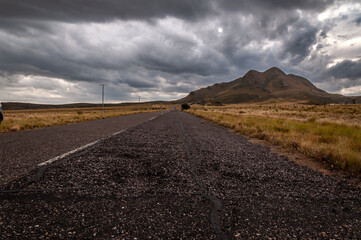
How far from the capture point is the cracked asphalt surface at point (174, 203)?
2020mm

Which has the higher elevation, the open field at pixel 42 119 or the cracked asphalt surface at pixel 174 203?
the cracked asphalt surface at pixel 174 203

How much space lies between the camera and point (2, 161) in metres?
4.38

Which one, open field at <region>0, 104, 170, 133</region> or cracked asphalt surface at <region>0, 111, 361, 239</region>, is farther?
open field at <region>0, 104, 170, 133</region>

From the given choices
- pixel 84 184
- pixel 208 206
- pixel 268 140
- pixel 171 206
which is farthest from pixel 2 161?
pixel 268 140

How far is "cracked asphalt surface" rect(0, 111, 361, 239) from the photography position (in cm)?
202

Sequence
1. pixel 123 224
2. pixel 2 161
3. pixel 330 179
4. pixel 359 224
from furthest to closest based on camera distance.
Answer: pixel 2 161 < pixel 330 179 < pixel 359 224 < pixel 123 224

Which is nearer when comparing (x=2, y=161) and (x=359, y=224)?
(x=359, y=224)

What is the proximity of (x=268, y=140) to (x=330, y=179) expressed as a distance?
5.59 m

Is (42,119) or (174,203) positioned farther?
(42,119)

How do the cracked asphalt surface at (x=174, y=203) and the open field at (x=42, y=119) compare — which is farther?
the open field at (x=42, y=119)

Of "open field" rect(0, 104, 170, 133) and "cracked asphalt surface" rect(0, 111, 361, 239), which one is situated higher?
"cracked asphalt surface" rect(0, 111, 361, 239)

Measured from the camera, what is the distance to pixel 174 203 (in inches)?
103

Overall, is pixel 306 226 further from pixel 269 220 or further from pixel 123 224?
pixel 123 224

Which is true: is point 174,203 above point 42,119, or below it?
above
